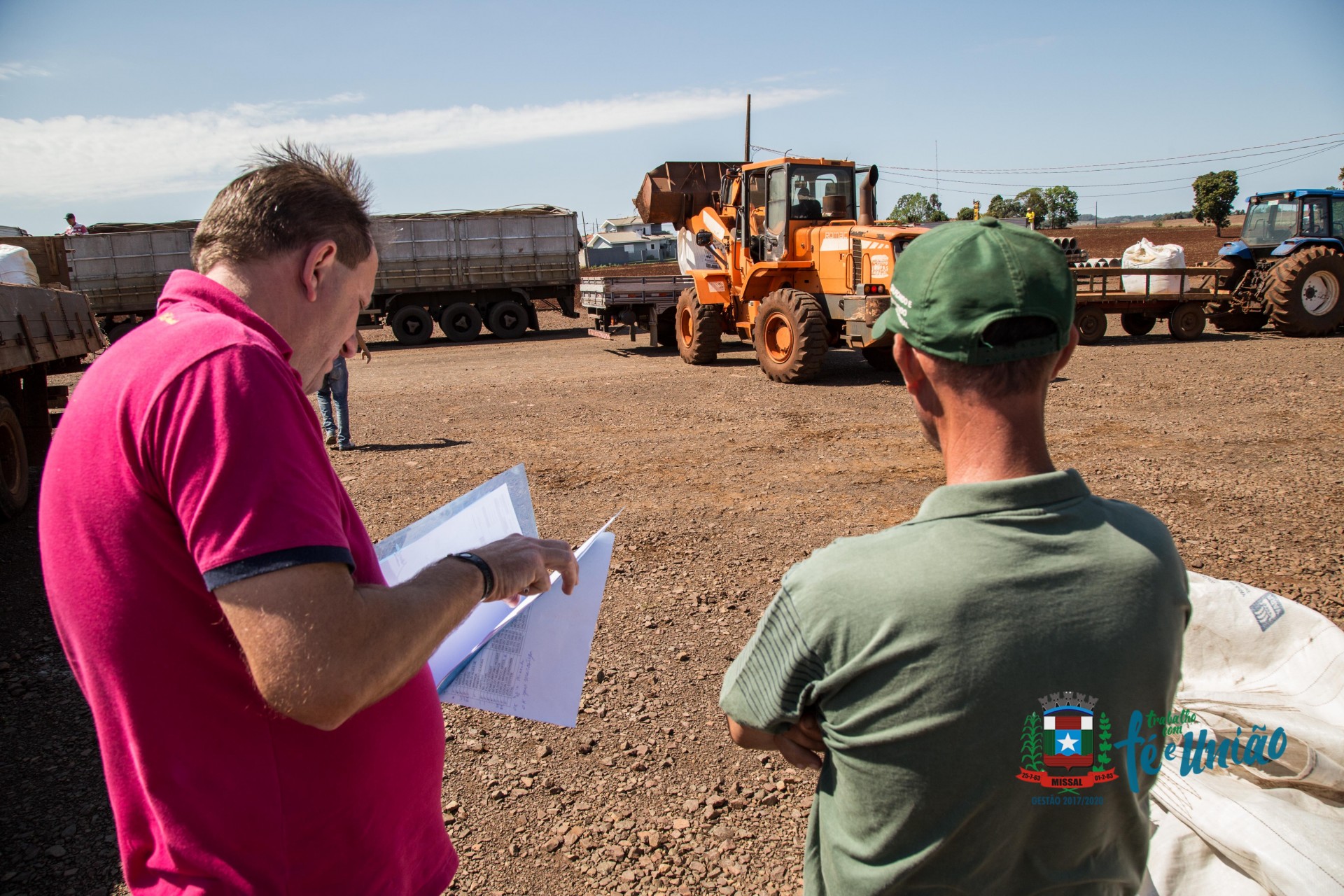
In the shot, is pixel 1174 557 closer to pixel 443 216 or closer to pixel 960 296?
pixel 960 296

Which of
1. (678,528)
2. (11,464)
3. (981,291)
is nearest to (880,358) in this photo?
(678,528)

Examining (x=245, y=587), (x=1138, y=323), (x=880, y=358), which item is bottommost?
(x=880, y=358)

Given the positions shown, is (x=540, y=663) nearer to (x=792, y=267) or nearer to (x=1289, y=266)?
(x=792, y=267)

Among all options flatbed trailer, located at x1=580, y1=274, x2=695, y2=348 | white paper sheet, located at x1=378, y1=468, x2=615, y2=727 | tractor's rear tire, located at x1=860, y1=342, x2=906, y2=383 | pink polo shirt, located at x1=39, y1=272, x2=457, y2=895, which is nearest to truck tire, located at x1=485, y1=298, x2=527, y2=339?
flatbed trailer, located at x1=580, y1=274, x2=695, y2=348

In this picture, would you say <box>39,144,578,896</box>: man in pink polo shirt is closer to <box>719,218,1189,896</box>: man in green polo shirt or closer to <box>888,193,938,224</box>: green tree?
<box>719,218,1189,896</box>: man in green polo shirt

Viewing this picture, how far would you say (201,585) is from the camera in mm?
1094

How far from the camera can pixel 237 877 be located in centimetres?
118

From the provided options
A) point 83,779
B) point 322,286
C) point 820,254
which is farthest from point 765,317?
point 322,286

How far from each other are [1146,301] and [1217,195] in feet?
190

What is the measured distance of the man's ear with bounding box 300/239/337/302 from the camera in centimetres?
129

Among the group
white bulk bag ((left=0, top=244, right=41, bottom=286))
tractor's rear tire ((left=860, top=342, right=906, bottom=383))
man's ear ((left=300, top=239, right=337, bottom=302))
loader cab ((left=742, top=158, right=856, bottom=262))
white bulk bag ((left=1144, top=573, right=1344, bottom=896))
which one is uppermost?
loader cab ((left=742, top=158, right=856, bottom=262))

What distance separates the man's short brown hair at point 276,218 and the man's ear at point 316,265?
11mm

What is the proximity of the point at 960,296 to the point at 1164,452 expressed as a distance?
6.92 m

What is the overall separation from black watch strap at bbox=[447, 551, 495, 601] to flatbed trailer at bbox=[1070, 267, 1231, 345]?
51.4 feet
